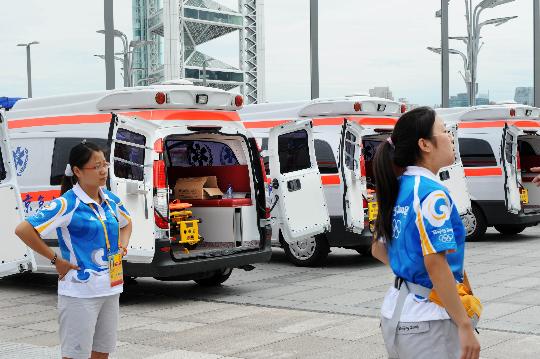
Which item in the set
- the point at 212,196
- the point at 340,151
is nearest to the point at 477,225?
the point at 340,151

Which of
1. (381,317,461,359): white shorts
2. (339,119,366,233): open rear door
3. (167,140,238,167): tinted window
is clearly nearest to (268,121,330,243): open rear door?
(339,119,366,233): open rear door

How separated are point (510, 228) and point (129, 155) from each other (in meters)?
9.61

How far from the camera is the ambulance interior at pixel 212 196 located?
10039mm

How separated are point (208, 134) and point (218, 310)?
207 cm

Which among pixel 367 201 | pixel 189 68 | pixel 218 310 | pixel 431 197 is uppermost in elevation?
pixel 189 68

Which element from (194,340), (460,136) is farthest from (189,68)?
(194,340)

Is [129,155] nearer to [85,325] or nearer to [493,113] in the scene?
[85,325]

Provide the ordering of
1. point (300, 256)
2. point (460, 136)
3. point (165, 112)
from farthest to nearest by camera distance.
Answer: point (460, 136) → point (300, 256) → point (165, 112)

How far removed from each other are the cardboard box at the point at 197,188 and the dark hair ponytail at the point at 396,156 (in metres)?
7.01

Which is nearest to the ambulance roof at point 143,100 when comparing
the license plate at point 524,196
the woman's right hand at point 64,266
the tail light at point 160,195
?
the tail light at point 160,195

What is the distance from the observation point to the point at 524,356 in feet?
21.7

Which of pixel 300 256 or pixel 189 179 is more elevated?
pixel 189 179

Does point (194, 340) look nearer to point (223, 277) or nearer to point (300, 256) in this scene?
point (223, 277)

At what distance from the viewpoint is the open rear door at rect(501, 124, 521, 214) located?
14.7m
